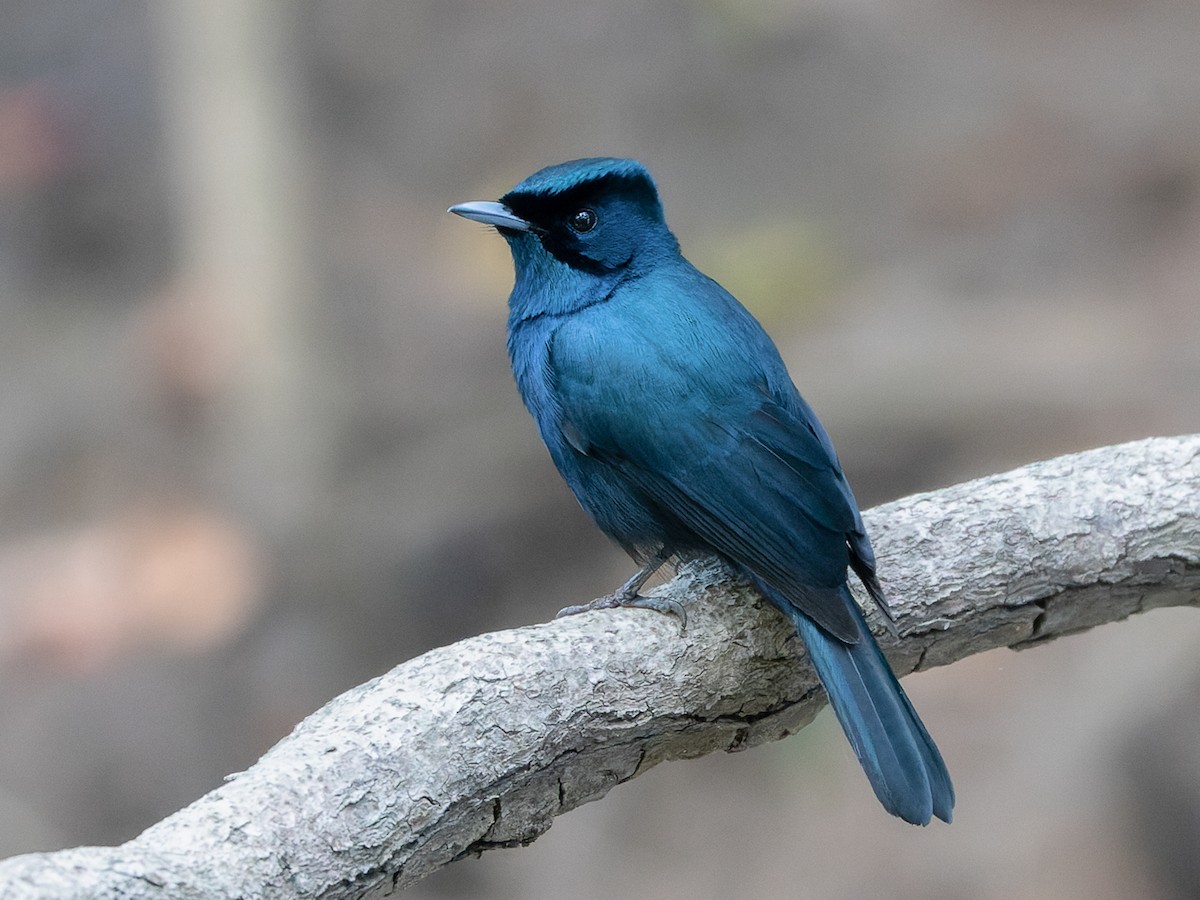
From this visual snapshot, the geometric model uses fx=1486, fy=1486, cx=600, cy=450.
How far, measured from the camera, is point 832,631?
305 centimetres

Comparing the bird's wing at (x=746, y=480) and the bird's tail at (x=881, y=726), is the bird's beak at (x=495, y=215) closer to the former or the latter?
the bird's wing at (x=746, y=480)

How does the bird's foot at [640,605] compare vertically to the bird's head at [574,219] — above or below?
below

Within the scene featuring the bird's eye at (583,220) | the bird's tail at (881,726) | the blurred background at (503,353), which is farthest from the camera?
the blurred background at (503,353)

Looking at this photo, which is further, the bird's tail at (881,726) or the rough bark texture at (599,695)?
the bird's tail at (881,726)

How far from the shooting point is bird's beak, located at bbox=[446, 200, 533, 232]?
3.62 meters

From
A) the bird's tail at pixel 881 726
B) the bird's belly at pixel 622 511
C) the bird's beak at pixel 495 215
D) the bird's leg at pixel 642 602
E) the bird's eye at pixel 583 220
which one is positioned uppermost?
the bird's beak at pixel 495 215

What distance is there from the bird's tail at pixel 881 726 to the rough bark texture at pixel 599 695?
21 cm

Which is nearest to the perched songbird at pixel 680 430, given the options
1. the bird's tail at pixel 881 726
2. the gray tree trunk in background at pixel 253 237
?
the bird's tail at pixel 881 726

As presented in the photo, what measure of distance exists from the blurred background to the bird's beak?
2.80 m

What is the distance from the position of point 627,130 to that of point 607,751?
6.33m

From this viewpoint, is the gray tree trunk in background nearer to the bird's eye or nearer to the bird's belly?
the bird's eye

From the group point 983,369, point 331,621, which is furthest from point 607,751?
point 983,369

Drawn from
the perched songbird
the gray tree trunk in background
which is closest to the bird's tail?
the perched songbird

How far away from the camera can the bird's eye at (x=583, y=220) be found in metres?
3.67
